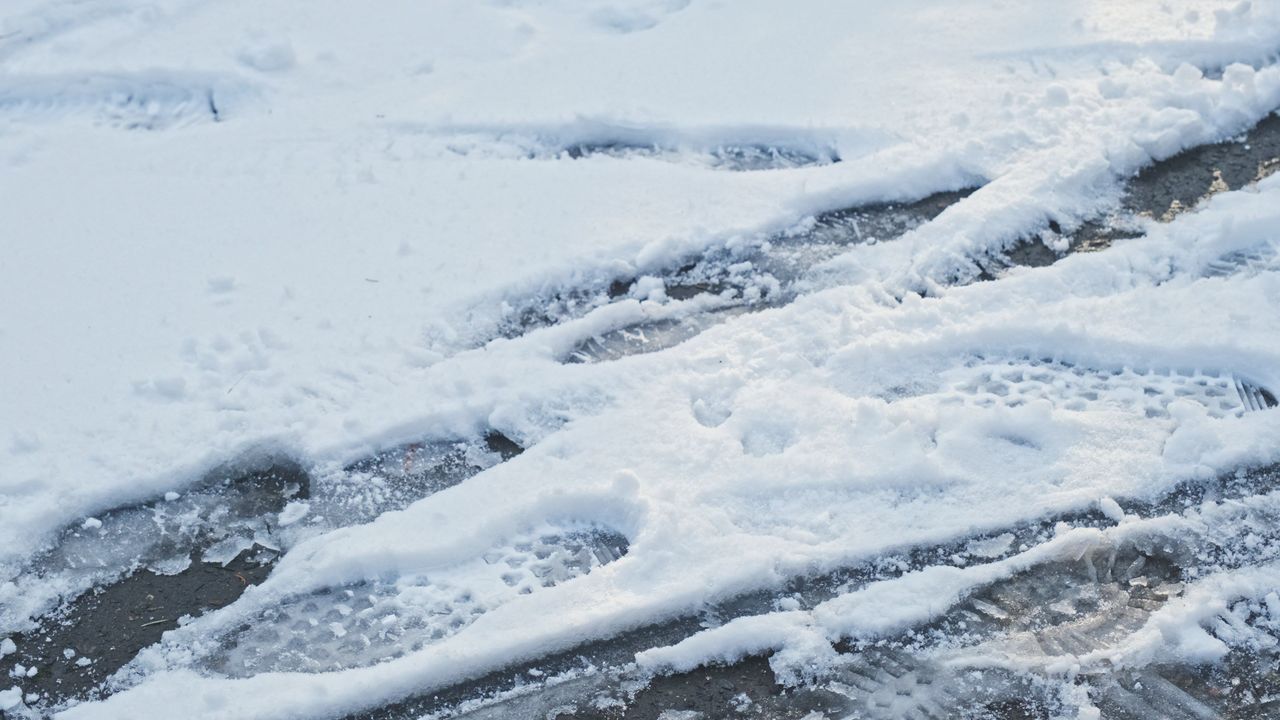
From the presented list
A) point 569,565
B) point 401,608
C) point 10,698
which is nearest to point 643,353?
point 569,565

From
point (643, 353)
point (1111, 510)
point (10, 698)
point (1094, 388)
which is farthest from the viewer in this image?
point (643, 353)

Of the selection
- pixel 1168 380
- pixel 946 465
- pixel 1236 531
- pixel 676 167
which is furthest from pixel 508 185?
pixel 1236 531

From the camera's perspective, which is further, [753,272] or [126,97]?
[126,97]

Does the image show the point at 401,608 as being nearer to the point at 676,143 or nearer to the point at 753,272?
the point at 753,272

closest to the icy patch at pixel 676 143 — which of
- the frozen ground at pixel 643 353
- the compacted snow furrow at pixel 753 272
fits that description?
the frozen ground at pixel 643 353

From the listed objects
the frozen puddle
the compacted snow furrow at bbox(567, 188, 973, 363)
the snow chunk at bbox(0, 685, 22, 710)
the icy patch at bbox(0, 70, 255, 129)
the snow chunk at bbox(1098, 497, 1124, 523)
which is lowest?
the snow chunk at bbox(0, 685, 22, 710)

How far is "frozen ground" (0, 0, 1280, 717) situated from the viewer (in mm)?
3463

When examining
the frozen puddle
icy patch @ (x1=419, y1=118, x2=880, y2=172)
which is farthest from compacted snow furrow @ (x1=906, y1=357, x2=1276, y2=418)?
icy patch @ (x1=419, y1=118, x2=880, y2=172)

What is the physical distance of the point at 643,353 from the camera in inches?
171

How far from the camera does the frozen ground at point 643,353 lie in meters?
3.46

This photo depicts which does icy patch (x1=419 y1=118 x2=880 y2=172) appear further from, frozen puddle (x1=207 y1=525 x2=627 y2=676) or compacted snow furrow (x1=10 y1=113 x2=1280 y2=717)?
frozen puddle (x1=207 y1=525 x2=627 y2=676)

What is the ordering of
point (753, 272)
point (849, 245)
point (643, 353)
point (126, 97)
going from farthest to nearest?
point (126, 97) → point (849, 245) → point (753, 272) → point (643, 353)

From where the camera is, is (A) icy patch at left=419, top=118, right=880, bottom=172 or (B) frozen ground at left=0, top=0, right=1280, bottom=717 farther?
(A) icy patch at left=419, top=118, right=880, bottom=172

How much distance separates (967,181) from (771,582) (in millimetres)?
2171
